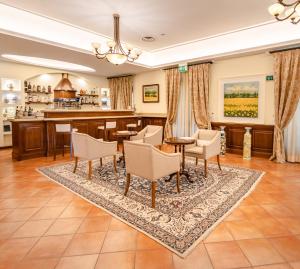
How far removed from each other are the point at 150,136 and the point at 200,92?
2330 mm

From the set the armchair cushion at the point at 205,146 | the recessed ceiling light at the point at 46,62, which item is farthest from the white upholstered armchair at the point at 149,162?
the recessed ceiling light at the point at 46,62

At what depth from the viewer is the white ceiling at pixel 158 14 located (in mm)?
3906

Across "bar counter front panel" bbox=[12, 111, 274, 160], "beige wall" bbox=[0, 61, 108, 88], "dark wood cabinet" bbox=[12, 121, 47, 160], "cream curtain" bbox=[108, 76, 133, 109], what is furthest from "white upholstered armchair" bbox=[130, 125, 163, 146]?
"beige wall" bbox=[0, 61, 108, 88]

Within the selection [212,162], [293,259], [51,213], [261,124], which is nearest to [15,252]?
[51,213]

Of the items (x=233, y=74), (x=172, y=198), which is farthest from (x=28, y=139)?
(x=233, y=74)

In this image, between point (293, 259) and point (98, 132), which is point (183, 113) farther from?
point (293, 259)

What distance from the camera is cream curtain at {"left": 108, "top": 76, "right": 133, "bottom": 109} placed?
8.91m

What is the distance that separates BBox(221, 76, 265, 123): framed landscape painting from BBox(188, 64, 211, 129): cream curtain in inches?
19.3

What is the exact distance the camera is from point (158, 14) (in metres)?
4.35

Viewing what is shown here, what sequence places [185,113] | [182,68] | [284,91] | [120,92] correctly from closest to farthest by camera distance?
[284,91], [182,68], [185,113], [120,92]

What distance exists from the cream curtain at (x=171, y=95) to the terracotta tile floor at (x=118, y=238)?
4413 millimetres

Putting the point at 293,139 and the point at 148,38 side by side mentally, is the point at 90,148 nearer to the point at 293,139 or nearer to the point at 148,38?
the point at 148,38

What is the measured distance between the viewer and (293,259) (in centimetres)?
190

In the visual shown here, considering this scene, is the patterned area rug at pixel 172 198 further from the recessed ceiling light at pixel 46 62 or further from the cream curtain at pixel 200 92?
the recessed ceiling light at pixel 46 62
